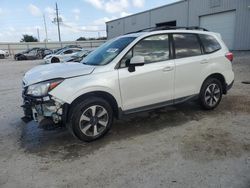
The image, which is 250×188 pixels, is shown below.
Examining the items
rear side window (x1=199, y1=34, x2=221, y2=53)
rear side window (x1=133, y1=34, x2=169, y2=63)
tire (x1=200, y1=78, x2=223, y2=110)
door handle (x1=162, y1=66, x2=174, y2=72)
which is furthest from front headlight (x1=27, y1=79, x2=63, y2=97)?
rear side window (x1=199, y1=34, x2=221, y2=53)

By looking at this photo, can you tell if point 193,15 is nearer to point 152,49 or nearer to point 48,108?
point 152,49

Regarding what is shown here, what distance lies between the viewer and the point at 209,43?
5.30 metres

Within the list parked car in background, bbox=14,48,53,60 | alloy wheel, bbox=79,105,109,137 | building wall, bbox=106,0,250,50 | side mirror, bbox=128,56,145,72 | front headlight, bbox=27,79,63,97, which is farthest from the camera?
parked car in background, bbox=14,48,53,60

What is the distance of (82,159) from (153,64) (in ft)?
6.98

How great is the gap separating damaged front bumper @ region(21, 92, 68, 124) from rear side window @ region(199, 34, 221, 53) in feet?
10.9

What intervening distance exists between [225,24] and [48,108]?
22.0 m

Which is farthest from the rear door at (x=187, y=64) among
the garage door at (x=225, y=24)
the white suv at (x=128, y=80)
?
the garage door at (x=225, y=24)

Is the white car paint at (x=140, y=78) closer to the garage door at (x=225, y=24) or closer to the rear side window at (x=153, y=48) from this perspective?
the rear side window at (x=153, y=48)

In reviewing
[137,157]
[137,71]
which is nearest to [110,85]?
[137,71]

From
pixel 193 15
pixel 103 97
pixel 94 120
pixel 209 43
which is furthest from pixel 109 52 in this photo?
pixel 193 15


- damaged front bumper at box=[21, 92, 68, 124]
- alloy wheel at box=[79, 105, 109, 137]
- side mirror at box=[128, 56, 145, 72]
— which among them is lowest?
alloy wheel at box=[79, 105, 109, 137]

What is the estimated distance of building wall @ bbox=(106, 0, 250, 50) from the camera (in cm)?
2025

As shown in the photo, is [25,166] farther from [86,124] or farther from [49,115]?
[86,124]

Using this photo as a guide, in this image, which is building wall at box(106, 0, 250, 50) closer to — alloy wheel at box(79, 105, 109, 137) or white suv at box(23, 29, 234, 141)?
white suv at box(23, 29, 234, 141)
